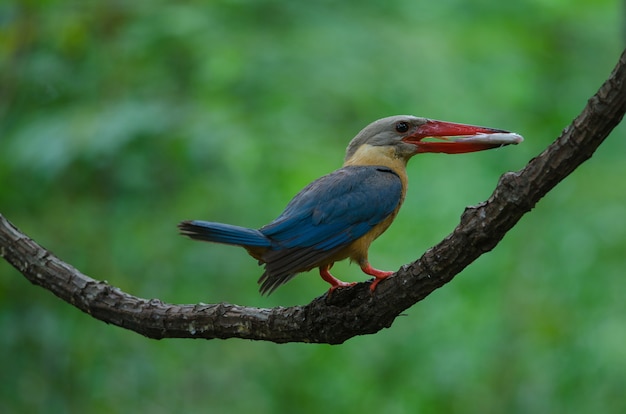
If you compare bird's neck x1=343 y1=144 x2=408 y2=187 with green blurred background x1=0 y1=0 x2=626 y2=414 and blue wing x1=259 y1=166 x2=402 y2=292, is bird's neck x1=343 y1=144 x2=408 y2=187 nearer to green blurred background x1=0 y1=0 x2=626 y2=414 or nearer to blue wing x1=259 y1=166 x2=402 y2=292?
blue wing x1=259 y1=166 x2=402 y2=292

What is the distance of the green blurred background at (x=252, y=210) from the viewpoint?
4938 mm

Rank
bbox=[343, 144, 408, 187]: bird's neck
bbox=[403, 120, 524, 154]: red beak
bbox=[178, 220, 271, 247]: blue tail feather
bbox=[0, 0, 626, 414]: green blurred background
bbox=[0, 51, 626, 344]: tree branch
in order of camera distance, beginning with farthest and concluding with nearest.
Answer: bbox=[0, 0, 626, 414]: green blurred background < bbox=[343, 144, 408, 187]: bird's neck < bbox=[403, 120, 524, 154]: red beak < bbox=[178, 220, 271, 247]: blue tail feather < bbox=[0, 51, 626, 344]: tree branch

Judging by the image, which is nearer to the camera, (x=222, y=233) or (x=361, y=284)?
(x=361, y=284)

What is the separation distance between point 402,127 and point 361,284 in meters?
1.29

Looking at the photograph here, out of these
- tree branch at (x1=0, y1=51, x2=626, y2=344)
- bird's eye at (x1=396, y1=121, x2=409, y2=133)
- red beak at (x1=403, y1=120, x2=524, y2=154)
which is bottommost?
tree branch at (x1=0, y1=51, x2=626, y2=344)

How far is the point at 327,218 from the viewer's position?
3.54 meters

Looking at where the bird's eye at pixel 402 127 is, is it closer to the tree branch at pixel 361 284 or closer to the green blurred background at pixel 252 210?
the green blurred background at pixel 252 210

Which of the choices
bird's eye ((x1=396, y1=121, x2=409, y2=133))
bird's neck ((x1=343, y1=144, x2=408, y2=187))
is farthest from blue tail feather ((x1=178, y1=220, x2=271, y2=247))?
bird's eye ((x1=396, y1=121, x2=409, y2=133))

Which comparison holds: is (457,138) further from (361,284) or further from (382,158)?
(361,284)

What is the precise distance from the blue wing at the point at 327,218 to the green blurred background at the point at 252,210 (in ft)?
3.01

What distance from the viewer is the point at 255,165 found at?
4727 mm

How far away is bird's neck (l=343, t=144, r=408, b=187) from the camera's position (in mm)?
4004

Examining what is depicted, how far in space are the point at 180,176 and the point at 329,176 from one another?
163 cm

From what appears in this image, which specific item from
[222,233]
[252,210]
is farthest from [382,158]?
[252,210]
